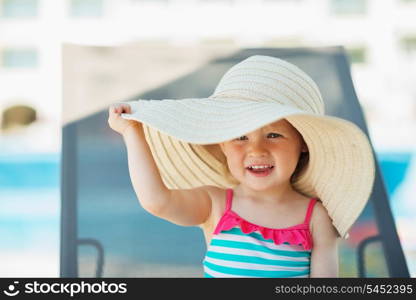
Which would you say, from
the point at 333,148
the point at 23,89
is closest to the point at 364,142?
the point at 333,148

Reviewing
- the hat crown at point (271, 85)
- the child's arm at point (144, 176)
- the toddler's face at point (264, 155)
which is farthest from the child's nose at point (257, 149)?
the child's arm at point (144, 176)

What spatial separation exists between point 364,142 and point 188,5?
11.4 metres

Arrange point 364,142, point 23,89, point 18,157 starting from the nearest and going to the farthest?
point 364,142
point 18,157
point 23,89

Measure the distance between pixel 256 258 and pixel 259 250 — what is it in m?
0.02

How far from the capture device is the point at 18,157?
684 cm

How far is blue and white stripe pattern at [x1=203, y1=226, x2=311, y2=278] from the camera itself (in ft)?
4.49

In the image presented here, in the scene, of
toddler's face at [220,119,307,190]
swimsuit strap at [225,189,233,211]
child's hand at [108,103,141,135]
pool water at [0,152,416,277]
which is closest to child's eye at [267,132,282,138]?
toddler's face at [220,119,307,190]

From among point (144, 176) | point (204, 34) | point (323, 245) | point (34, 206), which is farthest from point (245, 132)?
point (204, 34)

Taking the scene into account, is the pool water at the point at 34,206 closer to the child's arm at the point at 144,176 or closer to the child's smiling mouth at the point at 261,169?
the child's arm at the point at 144,176

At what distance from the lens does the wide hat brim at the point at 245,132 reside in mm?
1258

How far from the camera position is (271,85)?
1352mm

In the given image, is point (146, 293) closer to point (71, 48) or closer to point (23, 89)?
point (71, 48)

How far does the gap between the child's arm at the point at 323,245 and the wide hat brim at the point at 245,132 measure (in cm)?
2

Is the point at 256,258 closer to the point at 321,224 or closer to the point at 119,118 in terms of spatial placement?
the point at 321,224
